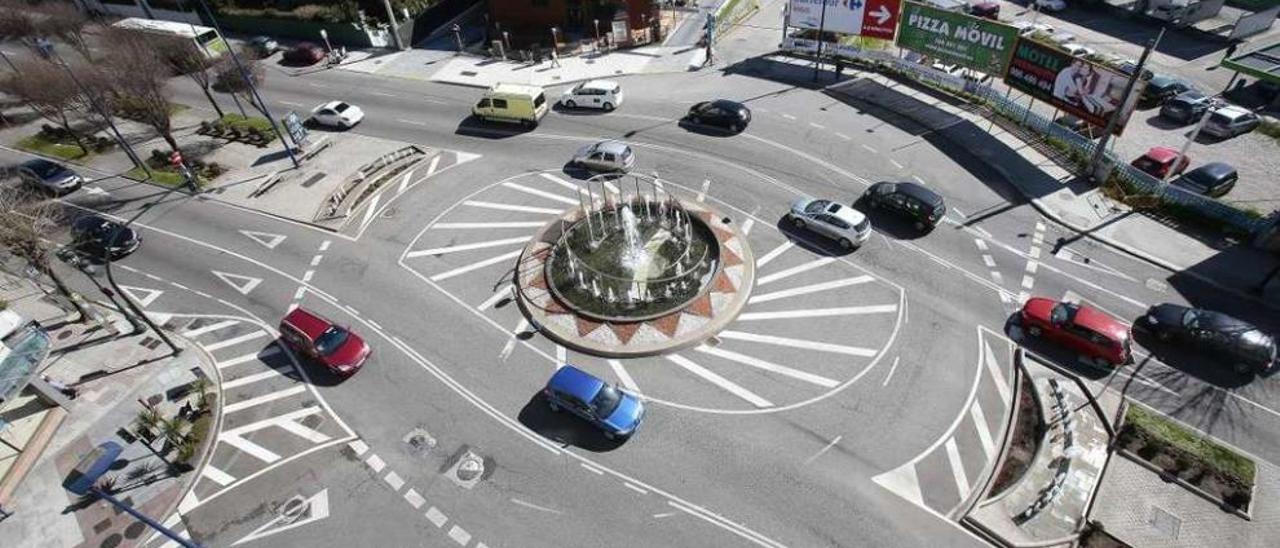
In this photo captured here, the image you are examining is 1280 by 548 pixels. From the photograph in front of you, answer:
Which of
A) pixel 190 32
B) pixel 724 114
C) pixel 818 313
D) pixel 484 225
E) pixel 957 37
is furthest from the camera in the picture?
pixel 190 32

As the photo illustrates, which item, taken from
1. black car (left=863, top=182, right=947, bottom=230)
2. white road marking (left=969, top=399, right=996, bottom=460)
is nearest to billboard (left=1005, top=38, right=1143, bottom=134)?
black car (left=863, top=182, right=947, bottom=230)

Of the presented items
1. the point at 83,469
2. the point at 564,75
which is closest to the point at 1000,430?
the point at 83,469

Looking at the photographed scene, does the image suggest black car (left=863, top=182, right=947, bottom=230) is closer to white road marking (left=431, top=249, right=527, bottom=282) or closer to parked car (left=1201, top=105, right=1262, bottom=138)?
white road marking (left=431, top=249, right=527, bottom=282)

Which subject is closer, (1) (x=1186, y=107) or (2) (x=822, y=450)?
(2) (x=822, y=450)

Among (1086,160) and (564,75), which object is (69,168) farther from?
(1086,160)

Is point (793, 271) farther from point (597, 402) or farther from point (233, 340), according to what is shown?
point (233, 340)

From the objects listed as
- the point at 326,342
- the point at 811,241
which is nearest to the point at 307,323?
the point at 326,342

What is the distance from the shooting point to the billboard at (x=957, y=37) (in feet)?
132

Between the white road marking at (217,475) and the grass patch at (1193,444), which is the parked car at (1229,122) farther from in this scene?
the white road marking at (217,475)

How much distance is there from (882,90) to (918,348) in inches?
1070

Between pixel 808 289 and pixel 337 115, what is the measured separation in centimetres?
3725

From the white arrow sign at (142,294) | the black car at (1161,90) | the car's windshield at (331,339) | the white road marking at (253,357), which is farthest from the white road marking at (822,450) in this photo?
the black car at (1161,90)

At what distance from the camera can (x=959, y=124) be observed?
4134cm

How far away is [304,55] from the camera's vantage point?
2180 inches
